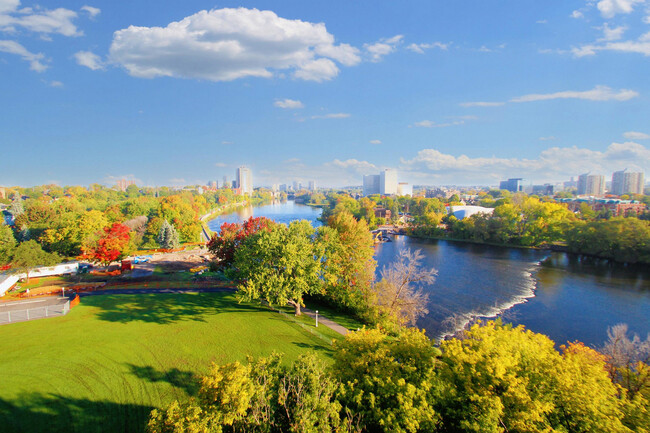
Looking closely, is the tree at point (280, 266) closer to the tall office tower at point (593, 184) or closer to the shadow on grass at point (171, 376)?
the shadow on grass at point (171, 376)

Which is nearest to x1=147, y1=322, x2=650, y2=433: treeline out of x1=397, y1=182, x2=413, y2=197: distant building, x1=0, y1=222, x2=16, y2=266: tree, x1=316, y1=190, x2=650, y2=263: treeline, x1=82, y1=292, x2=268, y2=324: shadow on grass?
x1=82, y1=292, x2=268, y2=324: shadow on grass

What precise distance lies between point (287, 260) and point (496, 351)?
37.3 feet

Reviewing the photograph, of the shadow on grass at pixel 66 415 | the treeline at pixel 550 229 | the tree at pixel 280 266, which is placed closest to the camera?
the shadow on grass at pixel 66 415

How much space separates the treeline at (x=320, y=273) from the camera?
58.9 feet

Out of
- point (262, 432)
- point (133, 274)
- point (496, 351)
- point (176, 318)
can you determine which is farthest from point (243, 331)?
point (133, 274)

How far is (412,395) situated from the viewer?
8336 mm

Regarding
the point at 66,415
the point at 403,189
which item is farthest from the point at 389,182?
the point at 66,415

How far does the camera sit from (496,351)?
9.57 m

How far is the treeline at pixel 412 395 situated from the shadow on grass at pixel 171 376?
4.52 meters

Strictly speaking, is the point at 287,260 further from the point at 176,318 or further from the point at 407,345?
the point at 407,345

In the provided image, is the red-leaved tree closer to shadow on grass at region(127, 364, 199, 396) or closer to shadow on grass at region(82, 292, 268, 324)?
shadow on grass at region(82, 292, 268, 324)

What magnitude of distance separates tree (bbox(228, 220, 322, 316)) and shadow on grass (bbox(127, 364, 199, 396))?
503cm

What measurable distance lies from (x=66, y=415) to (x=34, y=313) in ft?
35.6

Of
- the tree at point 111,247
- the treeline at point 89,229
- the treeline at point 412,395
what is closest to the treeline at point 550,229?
the treeline at point 412,395
